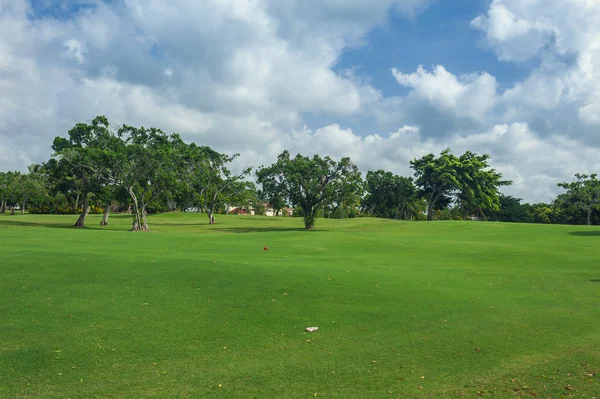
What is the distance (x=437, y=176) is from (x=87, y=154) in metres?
54.2

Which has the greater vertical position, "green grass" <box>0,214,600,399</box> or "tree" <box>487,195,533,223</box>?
"tree" <box>487,195,533,223</box>

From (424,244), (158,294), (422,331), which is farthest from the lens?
(424,244)

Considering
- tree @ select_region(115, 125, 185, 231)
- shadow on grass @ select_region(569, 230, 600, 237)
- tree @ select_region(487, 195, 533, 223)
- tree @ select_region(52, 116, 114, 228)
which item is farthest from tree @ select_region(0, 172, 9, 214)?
tree @ select_region(487, 195, 533, 223)

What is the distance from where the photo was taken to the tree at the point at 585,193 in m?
71.6

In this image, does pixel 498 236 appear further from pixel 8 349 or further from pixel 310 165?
pixel 8 349

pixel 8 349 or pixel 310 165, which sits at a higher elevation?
pixel 310 165

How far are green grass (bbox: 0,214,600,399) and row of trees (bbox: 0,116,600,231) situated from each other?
111ft

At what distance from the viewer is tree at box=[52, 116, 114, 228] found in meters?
46.5

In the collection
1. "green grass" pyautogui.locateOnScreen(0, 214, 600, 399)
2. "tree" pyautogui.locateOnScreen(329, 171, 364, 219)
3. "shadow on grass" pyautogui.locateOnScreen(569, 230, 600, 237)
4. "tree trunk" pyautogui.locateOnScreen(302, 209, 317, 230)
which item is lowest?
"green grass" pyautogui.locateOnScreen(0, 214, 600, 399)

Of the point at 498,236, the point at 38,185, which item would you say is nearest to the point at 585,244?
the point at 498,236

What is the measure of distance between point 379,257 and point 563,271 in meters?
8.25

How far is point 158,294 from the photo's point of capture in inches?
457

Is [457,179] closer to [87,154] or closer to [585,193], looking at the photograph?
[585,193]

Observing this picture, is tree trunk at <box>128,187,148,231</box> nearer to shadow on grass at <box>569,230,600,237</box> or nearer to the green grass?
the green grass
